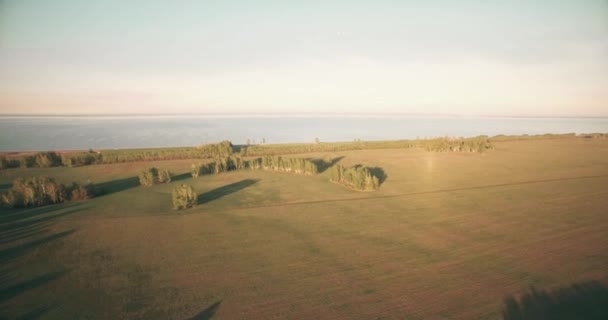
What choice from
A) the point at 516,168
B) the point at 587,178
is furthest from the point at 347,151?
the point at 587,178

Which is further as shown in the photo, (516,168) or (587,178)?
(516,168)

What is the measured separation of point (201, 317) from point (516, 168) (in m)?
82.4

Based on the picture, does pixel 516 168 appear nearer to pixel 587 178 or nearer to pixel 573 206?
pixel 587 178

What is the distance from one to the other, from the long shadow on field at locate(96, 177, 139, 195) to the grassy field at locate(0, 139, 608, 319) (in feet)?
11.3

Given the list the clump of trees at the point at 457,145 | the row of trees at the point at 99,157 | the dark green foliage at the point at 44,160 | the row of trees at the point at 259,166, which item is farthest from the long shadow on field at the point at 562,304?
the dark green foliage at the point at 44,160

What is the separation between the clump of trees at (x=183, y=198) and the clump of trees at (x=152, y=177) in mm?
19924

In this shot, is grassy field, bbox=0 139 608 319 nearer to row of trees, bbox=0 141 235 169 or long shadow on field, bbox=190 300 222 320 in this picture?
long shadow on field, bbox=190 300 222 320

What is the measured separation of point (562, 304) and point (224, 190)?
49.8 meters

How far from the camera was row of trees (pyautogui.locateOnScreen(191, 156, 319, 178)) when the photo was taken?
7338 centimetres

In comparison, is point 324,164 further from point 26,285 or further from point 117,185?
point 26,285

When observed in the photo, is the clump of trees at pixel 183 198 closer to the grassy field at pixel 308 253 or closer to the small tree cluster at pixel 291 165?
the grassy field at pixel 308 253

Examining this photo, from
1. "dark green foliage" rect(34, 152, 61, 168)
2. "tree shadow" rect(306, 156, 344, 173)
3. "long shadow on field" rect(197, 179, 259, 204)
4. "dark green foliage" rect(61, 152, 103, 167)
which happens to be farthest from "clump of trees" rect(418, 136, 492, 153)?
"dark green foliage" rect(34, 152, 61, 168)

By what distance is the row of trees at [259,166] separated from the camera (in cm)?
7338

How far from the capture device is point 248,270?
2742 cm
